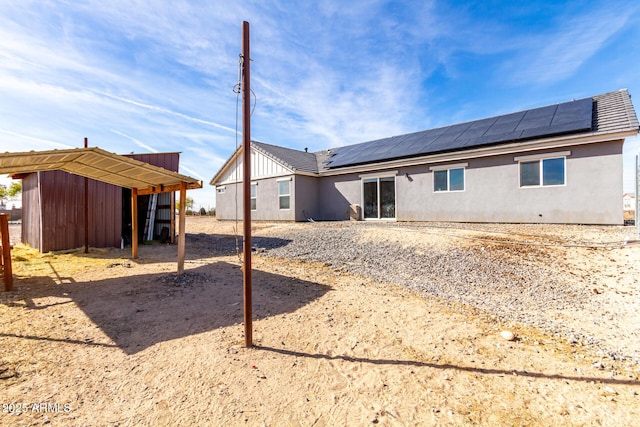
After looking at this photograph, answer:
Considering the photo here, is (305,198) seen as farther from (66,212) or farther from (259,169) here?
(66,212)

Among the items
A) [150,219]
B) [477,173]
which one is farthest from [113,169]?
[477,173]

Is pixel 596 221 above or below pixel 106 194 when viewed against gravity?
below

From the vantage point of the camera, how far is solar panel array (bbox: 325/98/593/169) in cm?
1027

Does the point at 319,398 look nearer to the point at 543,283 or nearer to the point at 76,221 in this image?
the point at 543,283

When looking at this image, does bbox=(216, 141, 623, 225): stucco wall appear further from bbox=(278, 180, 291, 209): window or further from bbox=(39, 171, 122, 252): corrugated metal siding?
bbox=(39, 171, 122, 252): corrugated metal siding

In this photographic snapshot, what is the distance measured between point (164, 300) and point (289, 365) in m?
2.85

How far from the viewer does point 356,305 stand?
439 cm

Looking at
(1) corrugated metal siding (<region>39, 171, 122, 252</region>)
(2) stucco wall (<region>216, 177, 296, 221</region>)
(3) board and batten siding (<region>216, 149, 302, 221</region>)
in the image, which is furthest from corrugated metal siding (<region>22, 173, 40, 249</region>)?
(2) stucco wall (<region>216, 177, 296, 221</region>)

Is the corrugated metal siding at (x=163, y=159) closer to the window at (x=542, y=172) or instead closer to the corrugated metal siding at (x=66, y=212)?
the corrugated metal siding at (x=66, y=212)

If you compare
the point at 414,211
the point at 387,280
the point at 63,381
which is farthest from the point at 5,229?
the point at 414,211

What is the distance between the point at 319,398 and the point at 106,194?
10.6 metres

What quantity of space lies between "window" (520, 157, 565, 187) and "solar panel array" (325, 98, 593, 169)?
37.2 inches

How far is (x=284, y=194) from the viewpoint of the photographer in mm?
16344

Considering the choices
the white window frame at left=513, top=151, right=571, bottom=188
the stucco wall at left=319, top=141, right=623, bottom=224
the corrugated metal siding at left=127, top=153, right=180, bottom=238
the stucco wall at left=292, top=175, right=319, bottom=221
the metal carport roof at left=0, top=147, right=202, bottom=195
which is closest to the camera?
the metal carport roof at left=0, top=147, right=202, bottom=195
